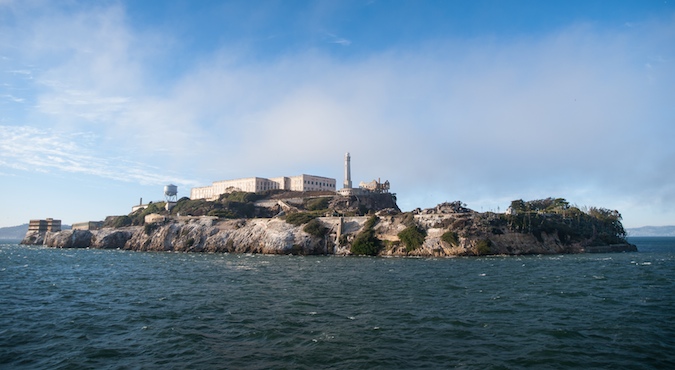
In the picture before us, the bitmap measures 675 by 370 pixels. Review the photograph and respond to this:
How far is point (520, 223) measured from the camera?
326 ft

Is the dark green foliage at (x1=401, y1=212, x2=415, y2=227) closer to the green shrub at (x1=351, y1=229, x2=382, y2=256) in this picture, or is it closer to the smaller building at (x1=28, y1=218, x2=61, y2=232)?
the green shrub at (x1=351, y1=229, x2=382, y2=256)

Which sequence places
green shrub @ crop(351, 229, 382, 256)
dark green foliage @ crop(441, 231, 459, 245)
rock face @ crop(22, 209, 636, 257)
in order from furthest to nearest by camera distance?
1. green shrub @ crop(351, 229, 382, 256)
2. rock face @ crop(22, 209, 636, 257)
3. dark green foliage @ crop(441, 231, 459, 245)

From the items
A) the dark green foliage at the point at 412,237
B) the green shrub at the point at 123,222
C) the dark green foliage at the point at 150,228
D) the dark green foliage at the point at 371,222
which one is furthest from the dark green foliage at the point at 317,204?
the green shrub at the point at 123,222

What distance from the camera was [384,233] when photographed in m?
101

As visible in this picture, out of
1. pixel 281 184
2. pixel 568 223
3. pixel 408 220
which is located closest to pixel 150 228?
pixel 281 184

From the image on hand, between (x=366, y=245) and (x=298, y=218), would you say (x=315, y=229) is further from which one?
(x=366, y=245)

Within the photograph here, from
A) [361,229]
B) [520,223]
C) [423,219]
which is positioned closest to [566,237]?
[520,223]

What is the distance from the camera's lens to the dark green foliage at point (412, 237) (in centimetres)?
9319

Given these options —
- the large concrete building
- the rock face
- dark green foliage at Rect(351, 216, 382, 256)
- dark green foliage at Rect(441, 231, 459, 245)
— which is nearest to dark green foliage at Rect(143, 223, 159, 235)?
the rock face

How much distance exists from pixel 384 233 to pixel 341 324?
250 ft

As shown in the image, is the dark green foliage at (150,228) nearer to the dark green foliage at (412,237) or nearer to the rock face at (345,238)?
the rock face at (345,238)

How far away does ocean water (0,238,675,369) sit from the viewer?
19297 mm

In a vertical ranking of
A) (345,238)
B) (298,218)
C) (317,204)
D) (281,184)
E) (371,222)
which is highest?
(281,184)

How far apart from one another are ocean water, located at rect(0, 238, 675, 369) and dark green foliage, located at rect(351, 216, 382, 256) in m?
50.1
